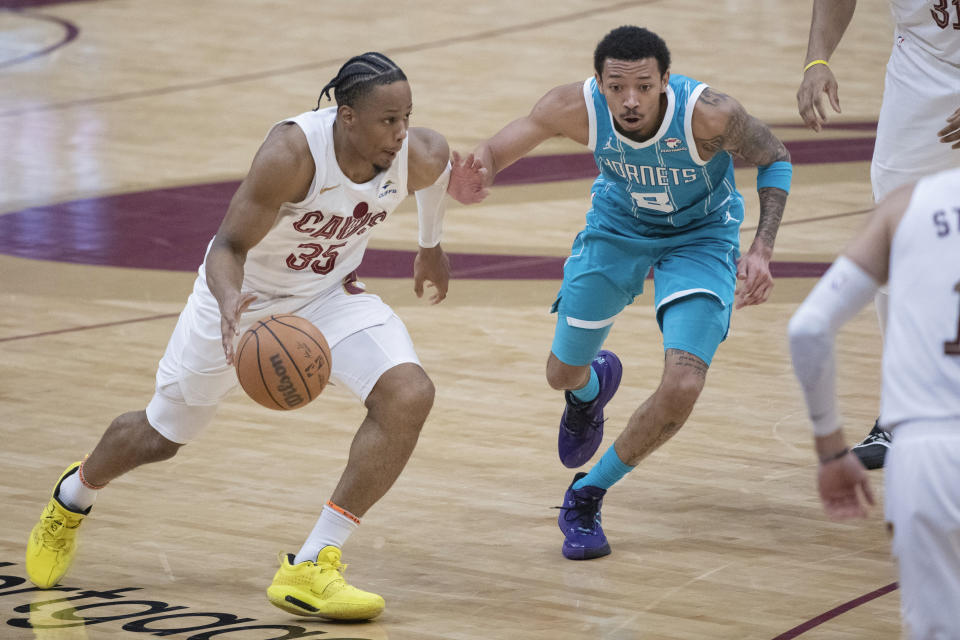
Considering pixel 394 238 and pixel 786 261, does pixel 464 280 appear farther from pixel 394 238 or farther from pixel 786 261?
pixel 786 261

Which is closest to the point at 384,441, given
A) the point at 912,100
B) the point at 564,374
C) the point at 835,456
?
the point at 564,374

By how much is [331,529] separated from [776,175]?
2022mm

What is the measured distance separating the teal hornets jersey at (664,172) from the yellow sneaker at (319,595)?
6.01ft

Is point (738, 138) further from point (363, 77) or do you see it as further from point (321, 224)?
point (321, 224)

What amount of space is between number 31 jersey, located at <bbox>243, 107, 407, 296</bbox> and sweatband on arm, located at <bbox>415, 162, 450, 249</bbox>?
244 millimetres

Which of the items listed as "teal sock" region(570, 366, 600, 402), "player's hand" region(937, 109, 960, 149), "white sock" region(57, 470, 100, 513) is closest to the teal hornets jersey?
"teal sock" region(570, 366, 600, 402)

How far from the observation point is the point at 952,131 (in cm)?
577

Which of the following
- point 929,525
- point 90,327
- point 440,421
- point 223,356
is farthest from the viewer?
point 90,327

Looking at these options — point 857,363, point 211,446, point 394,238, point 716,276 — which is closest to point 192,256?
point 394,238

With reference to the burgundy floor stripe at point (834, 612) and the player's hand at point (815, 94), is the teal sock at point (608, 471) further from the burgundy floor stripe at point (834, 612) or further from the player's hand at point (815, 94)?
the player's hand at point (815, 94)

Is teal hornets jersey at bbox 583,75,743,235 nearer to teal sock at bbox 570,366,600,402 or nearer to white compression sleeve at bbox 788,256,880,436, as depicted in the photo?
teal sock at bbox 570,366,600,402

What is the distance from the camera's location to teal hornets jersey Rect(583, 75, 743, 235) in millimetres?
5527

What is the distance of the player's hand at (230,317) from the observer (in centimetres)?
462

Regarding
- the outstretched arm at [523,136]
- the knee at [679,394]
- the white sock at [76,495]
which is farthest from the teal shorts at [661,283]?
the white sock at [76,495]
